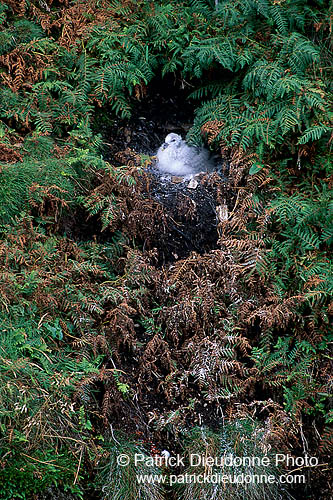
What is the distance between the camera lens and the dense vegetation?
13.7ft

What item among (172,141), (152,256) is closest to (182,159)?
(172,141)

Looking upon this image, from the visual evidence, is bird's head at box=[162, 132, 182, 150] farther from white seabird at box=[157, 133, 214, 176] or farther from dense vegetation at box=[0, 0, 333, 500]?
dense vegetation at box=[0, 0, 333, 500]

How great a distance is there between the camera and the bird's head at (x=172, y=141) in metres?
5.95

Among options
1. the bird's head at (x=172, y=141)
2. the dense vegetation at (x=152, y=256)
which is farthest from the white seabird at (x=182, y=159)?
the dense vegetation at (x=152, y=256)

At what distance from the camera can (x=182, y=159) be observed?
232 inches

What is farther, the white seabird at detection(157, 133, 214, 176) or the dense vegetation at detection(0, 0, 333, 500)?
the white seabird at detection(157, 133, 214, 176)

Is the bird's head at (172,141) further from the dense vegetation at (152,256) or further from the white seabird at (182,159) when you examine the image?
the dense vegetation at (152,256)

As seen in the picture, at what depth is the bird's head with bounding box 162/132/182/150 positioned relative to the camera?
595cm

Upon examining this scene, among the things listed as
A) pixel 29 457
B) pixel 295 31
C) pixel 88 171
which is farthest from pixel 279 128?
pixel 29 457

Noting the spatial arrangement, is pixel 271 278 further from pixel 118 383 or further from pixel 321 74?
pixel 321 74

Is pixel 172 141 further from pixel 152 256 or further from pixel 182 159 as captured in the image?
pixel 152 256

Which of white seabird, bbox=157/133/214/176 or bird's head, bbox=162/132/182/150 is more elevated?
bird's head, bbox=162/132/182/150

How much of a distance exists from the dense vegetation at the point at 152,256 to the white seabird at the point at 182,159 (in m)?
0.21

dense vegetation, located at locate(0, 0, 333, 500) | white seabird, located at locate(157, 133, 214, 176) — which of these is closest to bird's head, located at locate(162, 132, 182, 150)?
white seabird, located at locate(157, 133, 214, 176)
